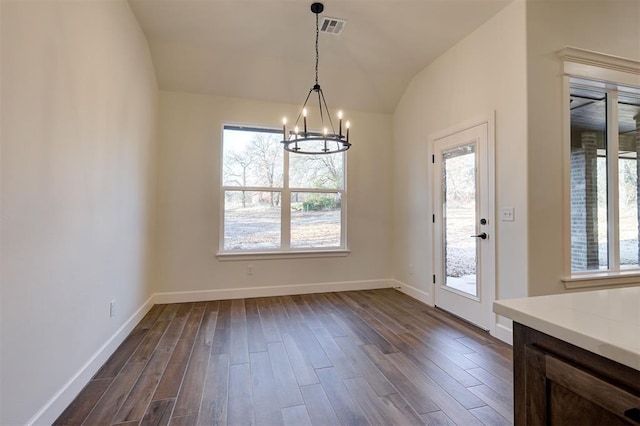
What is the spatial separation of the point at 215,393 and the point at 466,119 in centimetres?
344

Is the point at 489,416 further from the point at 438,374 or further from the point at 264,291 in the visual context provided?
the point at 264,291

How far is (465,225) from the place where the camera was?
3348 mm

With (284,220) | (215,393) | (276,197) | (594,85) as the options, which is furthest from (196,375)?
(594,85)

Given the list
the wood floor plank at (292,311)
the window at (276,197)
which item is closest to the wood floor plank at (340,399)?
the wood floor plank at (292,311)

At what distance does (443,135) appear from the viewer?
3625 millimetres

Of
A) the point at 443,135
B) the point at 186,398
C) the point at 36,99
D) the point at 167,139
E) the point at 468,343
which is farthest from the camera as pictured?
the point at 167,139

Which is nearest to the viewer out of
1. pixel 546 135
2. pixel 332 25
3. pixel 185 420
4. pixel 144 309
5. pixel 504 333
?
pixel 185 420

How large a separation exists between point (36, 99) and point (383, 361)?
277 cm

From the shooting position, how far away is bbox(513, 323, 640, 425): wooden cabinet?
63 cm

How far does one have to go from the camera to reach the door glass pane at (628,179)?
296 cm

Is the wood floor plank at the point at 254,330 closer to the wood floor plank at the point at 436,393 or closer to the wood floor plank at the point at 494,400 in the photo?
the wood floor plank at the point at 436,393

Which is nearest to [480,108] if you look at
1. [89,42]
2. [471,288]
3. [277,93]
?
[471,288]

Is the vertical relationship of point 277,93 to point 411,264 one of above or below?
above

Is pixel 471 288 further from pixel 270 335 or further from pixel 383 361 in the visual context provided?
pixel 270 335
